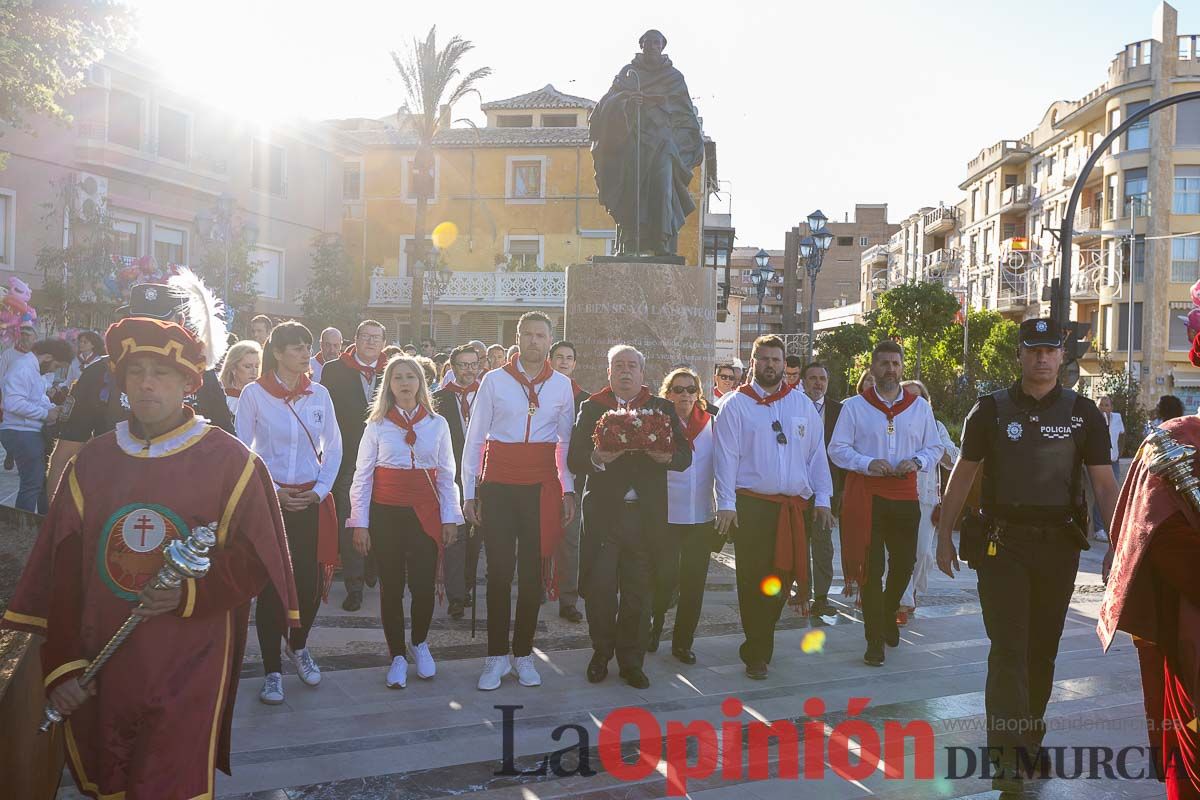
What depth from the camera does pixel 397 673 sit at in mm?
6289

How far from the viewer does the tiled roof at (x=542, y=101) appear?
147 ft

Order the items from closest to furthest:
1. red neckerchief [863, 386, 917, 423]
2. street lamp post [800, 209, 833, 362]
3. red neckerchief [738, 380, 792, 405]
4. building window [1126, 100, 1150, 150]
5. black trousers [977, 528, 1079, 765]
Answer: black trousers [977, 528, 1079, 765]
red neckerchief [738, 380, 792, 405]
red neckerchief [863, 386, 917, 423]
street lamp post [800, 209, 833, 362]
building window [1126, 100, 1150, 150]

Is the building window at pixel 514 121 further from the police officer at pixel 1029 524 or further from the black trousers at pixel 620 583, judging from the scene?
the police officer at pixel 1029 524

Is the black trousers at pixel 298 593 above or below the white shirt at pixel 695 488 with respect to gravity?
below

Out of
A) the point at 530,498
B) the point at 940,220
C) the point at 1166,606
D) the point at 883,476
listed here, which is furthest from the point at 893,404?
the point at 940,220

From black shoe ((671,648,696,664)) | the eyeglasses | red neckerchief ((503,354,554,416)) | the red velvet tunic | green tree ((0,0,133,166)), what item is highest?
green tree ((0,0,133,166))

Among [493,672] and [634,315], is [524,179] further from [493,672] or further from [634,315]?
[493,672]

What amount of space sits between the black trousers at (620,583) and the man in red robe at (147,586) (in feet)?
11.1

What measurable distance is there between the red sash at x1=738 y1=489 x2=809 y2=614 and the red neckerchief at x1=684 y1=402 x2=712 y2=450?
1.65 feet

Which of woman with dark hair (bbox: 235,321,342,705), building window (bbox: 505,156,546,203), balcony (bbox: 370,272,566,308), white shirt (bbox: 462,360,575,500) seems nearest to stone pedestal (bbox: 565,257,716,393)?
white shirt (bbox: 462,360,575,500)

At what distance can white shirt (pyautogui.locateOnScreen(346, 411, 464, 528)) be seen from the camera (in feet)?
21.3

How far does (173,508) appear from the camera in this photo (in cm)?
330

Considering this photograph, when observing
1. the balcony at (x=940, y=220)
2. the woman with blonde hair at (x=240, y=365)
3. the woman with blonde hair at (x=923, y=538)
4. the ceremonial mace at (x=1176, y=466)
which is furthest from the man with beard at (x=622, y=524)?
the balcony at (x=940, y=220)

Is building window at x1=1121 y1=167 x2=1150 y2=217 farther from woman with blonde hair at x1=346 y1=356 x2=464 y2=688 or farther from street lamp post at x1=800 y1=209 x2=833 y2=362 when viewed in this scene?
woman with blonde hair at x1=346 y1=356 x2=464 y2=688
